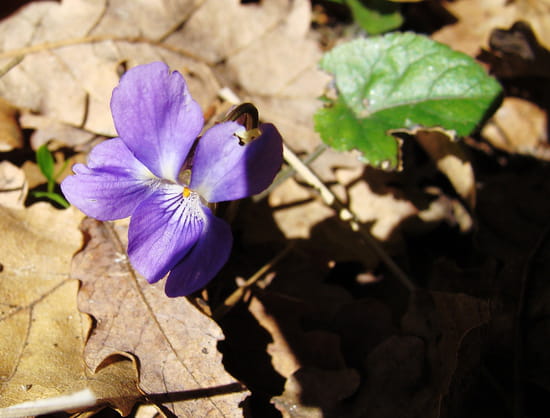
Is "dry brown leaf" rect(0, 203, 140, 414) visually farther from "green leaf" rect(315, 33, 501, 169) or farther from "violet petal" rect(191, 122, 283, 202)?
"green leaf" rect(315, 33, 501, 169)

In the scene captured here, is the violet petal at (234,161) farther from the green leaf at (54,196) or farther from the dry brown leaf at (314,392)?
the green leaf at (54,196)

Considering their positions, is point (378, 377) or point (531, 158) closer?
point (378, 377)

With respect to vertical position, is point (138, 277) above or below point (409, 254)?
above

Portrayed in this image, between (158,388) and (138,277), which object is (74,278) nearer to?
(138,277)

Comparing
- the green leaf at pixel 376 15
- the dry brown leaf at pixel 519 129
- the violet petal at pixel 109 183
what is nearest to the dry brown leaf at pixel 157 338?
the violet petal at pixel 109 183

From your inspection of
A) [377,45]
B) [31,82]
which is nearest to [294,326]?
[377,45]

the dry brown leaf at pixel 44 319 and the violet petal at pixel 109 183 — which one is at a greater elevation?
the violet petal at pixel 109 183

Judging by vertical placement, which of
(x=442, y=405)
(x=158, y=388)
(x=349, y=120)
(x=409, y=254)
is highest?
(x=349, y=120)
